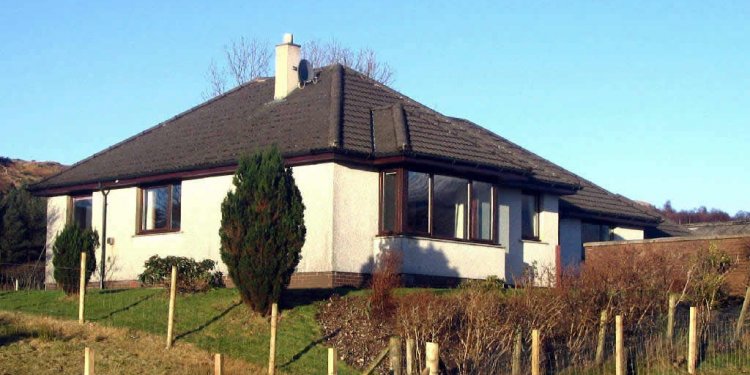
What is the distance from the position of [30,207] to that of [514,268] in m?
18.4

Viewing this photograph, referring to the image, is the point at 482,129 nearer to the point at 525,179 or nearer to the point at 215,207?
the point at 525,179

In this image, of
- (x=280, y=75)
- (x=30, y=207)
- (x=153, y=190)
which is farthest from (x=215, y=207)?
(x=30, y=207)

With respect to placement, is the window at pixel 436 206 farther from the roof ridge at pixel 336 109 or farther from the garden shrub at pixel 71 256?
the garden shrub at pixel 71 256

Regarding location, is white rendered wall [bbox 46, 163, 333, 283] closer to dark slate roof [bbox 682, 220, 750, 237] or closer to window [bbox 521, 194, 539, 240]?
window [bbox 521, 194, 539, 240]

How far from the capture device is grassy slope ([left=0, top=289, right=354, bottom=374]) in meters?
19.8

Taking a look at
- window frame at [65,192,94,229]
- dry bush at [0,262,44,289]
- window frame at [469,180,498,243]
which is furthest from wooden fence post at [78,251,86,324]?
dry bush at [0,262,44,289]

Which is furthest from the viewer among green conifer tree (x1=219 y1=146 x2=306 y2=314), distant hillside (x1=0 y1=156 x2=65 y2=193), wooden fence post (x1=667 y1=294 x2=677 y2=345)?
distant hillside (x1=0 y1=156 x2=65 y2=193)

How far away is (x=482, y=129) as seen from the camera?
35.3m

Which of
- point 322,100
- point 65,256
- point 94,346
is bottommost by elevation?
→ point 94,346

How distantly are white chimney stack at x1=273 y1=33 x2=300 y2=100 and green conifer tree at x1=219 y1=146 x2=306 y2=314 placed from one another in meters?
8.60

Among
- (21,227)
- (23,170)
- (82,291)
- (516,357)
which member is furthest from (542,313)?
(23,170)

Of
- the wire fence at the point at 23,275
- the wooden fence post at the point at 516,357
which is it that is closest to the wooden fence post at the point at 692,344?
the wooden fence post at the point at 516,357

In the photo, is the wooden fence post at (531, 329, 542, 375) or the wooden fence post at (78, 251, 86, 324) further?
the wooden fence post at (78, 251, 86, 324)

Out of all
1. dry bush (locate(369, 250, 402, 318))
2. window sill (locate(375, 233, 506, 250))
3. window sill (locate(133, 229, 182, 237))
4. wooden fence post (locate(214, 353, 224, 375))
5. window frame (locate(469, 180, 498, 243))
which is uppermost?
window frame (locate(469, 180, 498, 243))
